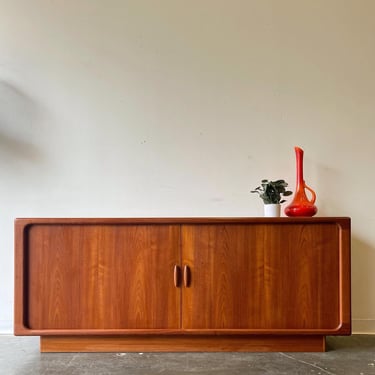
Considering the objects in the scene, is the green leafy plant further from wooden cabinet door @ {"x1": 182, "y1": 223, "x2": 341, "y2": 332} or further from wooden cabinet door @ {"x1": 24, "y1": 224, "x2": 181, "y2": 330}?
wooden cabinet door @ {"x1": 24, "y1": 224, "x2": 181, "y2": 330}

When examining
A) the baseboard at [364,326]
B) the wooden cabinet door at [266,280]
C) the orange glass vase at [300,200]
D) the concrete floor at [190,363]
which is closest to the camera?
the concrete floor at [190,363]

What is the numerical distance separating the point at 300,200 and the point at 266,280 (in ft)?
1.54

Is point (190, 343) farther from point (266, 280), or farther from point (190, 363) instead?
point (266, 280)

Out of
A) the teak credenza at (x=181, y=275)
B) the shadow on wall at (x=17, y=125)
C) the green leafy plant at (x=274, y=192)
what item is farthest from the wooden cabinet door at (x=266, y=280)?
the shadow on wall at (x=17, y=125)

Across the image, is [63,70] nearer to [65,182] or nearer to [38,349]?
[65,182]

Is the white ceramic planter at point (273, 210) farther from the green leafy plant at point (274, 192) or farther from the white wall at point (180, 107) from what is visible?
the white wall at point (180, 107)

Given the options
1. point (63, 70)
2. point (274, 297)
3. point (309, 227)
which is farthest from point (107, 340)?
point (63, 70)

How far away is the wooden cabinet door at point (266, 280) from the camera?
66.3 inches

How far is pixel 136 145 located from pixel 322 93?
110 cm

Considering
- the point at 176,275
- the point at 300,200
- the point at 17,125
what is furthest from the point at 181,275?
the point at 17,125

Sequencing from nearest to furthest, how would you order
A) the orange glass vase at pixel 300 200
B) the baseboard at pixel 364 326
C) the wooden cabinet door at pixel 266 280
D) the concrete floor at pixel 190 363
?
the concrete floor at pixel 190 363, the wooden cabinet door at pixel 266 280, the orange glass vase at pixel 300 200, the baseboard at pixel 364 326

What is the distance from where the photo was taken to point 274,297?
169cm

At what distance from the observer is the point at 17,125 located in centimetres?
214

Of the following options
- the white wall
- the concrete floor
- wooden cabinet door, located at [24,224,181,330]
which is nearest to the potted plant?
the white wall
